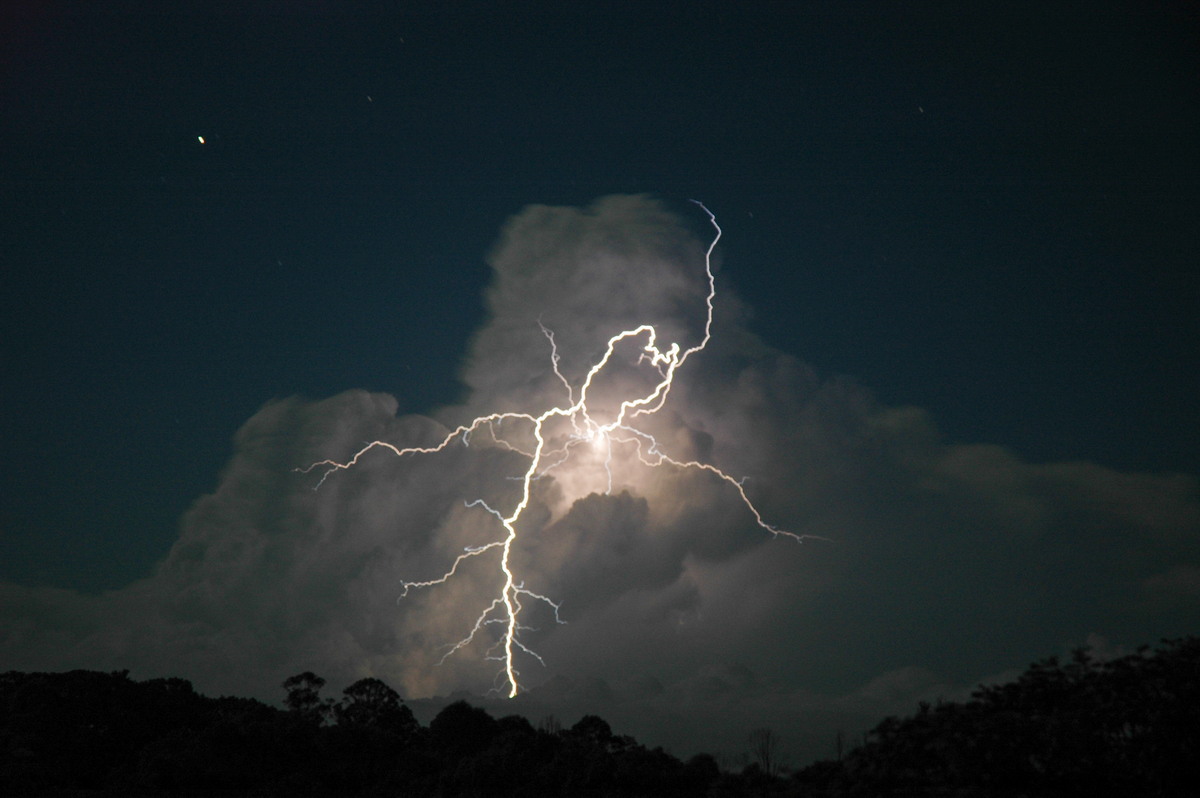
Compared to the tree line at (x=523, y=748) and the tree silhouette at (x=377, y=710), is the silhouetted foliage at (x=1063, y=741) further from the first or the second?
the tree silhouette at (x=377, y=710)

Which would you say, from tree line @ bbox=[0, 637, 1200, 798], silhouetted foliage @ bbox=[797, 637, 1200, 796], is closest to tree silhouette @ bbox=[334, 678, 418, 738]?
tree line @ bbox=[0, 637, 1200, 798]

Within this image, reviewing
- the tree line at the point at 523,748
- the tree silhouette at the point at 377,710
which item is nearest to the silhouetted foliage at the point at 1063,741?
the tree line at the point at 523,748

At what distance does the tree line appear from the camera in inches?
907

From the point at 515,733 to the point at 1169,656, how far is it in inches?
903

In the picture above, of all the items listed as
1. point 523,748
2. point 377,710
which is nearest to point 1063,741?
point 523,748

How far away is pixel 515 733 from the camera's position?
123ft

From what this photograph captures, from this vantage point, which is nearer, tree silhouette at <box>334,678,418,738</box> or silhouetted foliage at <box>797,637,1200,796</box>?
silhouetted foliage at <box>797,637,1200,796</box>

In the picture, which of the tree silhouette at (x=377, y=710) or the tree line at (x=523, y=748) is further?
the tree silhouette at (x=377, y=710)

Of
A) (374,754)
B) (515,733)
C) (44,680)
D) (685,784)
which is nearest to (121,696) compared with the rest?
(44,680)

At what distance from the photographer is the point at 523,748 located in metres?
35.8

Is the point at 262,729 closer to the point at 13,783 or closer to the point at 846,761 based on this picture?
the point at 13,783

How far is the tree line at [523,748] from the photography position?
2303cm

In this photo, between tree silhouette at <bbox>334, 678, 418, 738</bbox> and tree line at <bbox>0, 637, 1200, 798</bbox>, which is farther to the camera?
tree silhouette at <bbox>334, 678, 418, 738</bbox>

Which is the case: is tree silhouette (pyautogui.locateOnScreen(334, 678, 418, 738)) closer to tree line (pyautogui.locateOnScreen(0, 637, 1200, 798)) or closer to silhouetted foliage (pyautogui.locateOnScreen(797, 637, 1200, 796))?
tree line (pyautogui.locateOnScreen(0, 637, 1200, 798))
